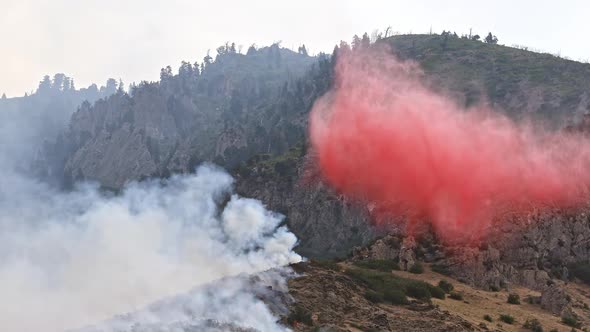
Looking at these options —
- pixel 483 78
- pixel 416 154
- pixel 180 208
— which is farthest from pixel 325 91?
pixel 180 208

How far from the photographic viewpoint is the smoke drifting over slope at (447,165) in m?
67.2

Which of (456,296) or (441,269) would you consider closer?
(456,296)

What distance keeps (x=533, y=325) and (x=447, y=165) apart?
2881cm

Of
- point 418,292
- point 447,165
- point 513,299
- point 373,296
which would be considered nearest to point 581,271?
point 447,165

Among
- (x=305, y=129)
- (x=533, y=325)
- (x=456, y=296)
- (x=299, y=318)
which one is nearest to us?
(x=299, y=318)

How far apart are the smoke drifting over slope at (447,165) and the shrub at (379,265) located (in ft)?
27.5

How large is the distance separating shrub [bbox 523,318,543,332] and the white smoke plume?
16.9 metres

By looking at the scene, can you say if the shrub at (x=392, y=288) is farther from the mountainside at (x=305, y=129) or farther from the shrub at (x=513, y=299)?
the mountainside at (x=305, y=129)

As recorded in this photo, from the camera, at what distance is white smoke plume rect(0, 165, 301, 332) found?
3288cm

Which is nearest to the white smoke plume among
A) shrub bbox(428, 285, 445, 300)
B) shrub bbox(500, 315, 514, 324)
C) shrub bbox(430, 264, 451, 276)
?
shrub bbox(428, 285, 445, 300)

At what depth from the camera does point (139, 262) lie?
47.8 meters

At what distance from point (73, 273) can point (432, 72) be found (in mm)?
120867

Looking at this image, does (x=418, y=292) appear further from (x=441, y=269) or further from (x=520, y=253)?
(x=520, y=253)

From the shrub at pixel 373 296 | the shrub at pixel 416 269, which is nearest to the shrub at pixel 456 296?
the shrub at pixel 416 269
